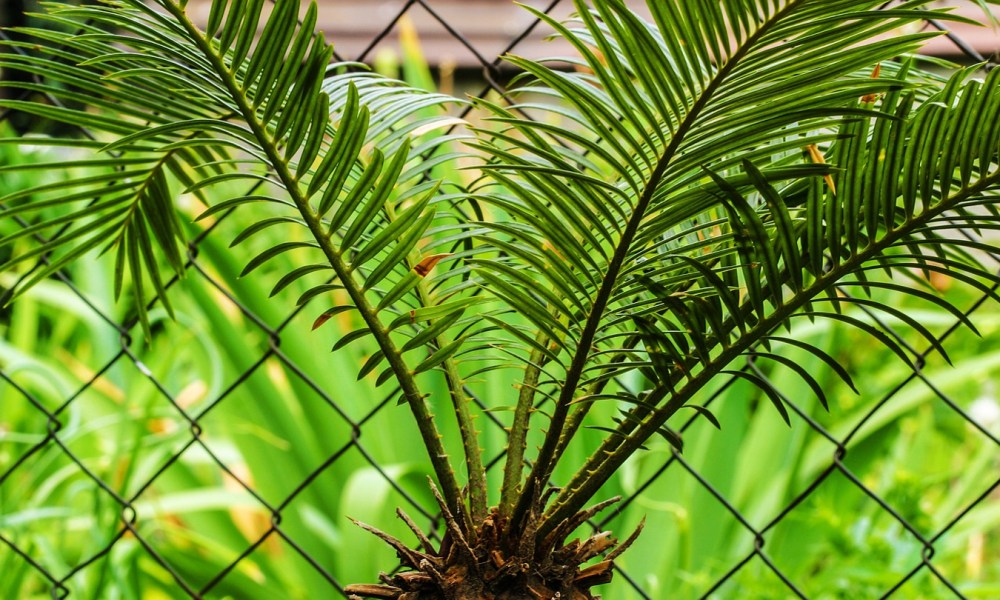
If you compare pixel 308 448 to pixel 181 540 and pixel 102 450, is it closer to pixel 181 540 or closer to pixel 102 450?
pixel 181 540

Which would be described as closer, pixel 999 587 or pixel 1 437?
pixel 999 587

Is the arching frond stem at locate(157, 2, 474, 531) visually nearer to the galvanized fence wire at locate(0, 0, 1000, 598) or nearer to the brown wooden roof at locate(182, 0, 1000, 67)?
the galvanized fence wire at locate(0, 0, 1000, 598)

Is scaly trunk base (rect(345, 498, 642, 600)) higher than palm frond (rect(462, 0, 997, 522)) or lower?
lower

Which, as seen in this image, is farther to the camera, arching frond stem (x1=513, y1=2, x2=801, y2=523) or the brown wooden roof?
the brown wooden roof

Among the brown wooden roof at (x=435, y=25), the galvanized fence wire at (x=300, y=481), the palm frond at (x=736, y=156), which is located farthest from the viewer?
the brown wooden roof at (x=435, y=25)

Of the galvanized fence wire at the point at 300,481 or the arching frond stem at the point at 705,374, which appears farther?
the galvanized fence wire at the point at 300,481

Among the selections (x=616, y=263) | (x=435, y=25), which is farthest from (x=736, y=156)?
(x=435, y=25)

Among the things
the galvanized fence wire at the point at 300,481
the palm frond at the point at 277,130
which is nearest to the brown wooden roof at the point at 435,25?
the galvanized fence wire at the point at 300,481

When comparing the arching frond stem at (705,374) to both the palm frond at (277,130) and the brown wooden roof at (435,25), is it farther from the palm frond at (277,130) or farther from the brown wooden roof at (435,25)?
the brown wooden roof at (435,25)

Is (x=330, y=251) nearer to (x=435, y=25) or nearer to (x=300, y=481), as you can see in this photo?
(x=300, y=481)

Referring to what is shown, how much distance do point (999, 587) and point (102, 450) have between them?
168 cm

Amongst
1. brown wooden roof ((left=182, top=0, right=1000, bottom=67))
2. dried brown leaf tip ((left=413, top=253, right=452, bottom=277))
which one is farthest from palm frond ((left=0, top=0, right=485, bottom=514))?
brown wooden roof ((left=182, top=0, right=1000, bottom=67))

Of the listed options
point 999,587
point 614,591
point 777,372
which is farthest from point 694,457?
point 999,587

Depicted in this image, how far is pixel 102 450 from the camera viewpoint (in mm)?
1969
